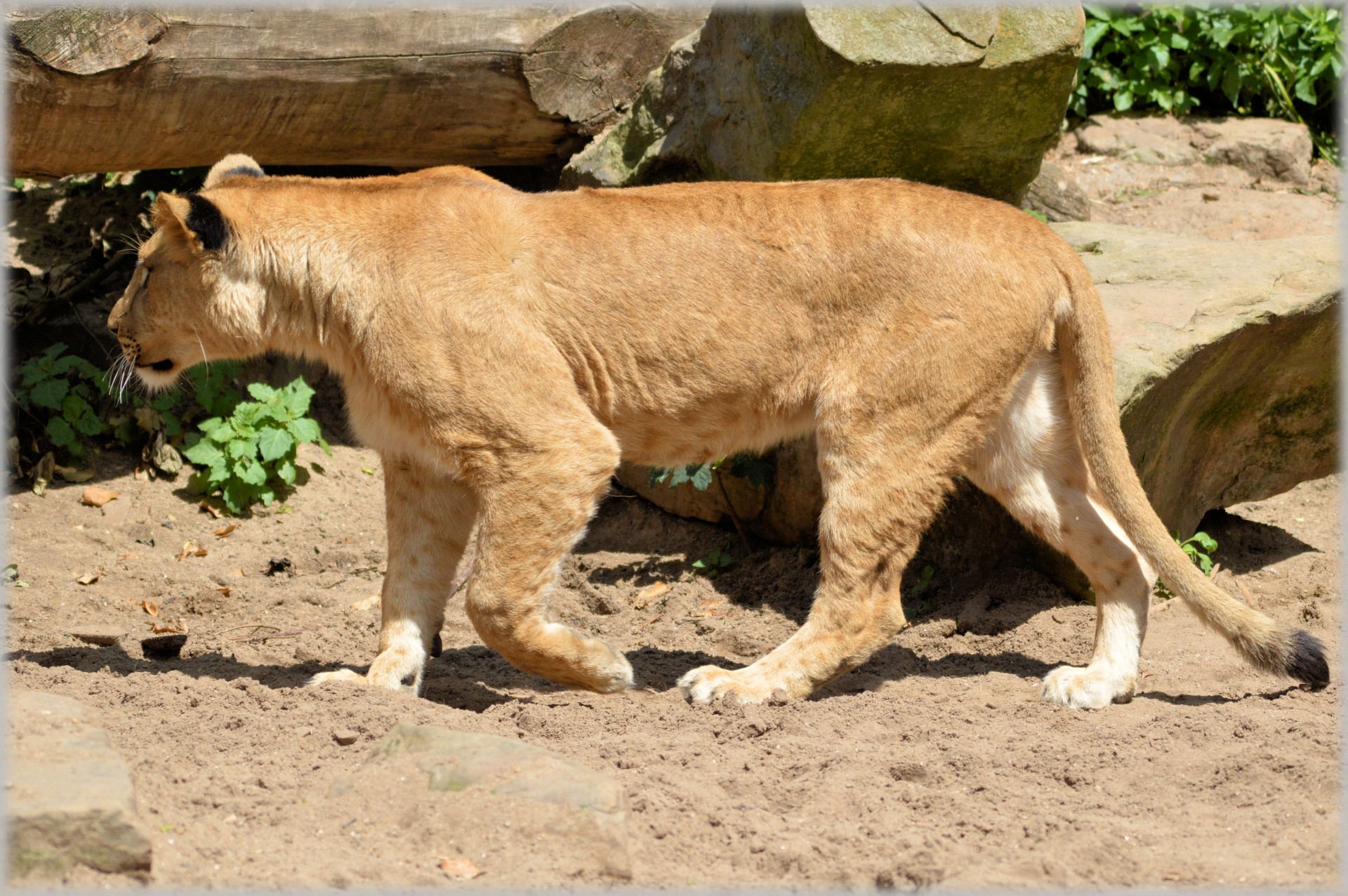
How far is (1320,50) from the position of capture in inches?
432

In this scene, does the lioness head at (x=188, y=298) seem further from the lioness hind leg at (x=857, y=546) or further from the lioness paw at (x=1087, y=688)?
the lioness paw at (x=1087, y=688)

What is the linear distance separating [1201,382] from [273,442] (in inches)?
213

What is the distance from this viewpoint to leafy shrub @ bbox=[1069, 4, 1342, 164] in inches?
429

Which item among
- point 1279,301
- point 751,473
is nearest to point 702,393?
point 751,473

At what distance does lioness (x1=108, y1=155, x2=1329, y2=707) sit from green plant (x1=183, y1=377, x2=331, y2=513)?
2.51m

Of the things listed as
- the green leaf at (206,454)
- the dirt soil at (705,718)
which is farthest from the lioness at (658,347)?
the green leaf at (206,454)

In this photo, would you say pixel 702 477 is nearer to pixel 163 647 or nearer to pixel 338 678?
pixel 338 678

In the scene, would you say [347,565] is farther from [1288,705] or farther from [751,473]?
[1288,705]

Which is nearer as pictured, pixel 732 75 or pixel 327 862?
pixel 327 862

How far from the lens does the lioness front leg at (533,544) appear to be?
5.01 meters

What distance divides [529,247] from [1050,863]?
310cm

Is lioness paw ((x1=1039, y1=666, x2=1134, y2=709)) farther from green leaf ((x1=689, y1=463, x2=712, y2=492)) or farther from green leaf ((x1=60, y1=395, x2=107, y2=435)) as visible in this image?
green leaf ((x1=60, y1=395, x2=107, y2=435))

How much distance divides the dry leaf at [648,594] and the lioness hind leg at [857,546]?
175 cm

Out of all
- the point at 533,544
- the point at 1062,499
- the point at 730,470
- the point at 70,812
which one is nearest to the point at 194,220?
the point at 533,544
